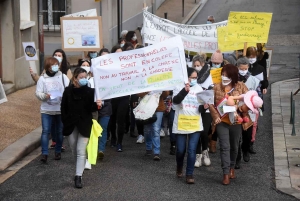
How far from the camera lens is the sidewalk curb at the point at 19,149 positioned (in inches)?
419

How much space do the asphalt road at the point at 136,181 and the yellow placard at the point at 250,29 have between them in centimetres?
215

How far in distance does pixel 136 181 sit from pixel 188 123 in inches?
40.8

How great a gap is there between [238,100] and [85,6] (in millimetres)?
15200

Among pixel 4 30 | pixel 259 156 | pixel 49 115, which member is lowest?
pixel 259 156

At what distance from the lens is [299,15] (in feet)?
112

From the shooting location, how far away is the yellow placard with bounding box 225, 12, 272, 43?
42.3 feet

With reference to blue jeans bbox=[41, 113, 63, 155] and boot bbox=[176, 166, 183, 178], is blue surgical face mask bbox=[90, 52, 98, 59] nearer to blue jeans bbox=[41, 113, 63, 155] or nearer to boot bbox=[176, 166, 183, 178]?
blue jeans bbox=[41, 113, 63, 155]

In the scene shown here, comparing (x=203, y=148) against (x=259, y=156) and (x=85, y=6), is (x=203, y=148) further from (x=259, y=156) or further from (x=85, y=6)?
(x=85, y=6)

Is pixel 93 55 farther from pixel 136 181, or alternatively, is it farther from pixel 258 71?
pixel 136 181

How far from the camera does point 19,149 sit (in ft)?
37.1

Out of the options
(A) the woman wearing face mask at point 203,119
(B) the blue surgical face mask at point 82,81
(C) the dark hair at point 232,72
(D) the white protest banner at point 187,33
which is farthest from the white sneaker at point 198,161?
(D) the white protest banner at point 187,33

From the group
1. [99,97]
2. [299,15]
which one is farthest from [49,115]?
[299,15]

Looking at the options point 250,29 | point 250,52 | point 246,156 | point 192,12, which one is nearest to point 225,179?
point 246,156

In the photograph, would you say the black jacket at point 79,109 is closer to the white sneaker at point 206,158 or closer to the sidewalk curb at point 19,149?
the sidewalk curb at point 19,149
